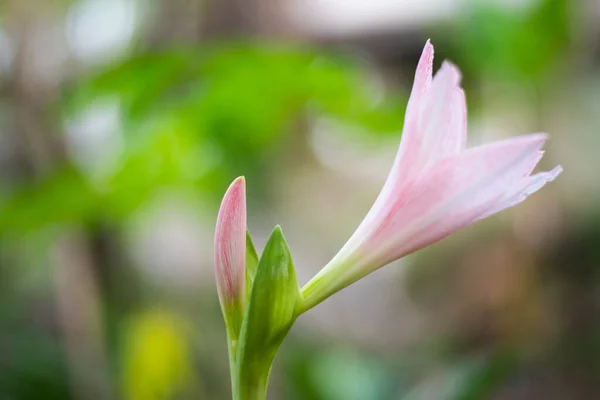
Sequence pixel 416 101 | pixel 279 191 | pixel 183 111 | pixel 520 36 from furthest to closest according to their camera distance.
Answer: pixel 279 191 → pixel 520 36 → pixel 183 111 → pixel 416 101

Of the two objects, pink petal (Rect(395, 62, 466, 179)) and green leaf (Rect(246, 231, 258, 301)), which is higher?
pink petal (Rect(395, 62, 466, 179))

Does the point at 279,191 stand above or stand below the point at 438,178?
above

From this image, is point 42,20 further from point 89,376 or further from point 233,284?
point 233,284

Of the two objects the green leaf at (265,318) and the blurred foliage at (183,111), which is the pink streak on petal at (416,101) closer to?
the green leaf at (265,318)

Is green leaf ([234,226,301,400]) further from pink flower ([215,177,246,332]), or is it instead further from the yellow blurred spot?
the yellow blurred spot

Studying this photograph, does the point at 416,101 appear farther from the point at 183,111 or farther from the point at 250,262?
the point at 183,111

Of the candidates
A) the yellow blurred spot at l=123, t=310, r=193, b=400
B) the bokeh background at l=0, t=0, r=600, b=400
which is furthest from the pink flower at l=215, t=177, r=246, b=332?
the yellow blurred spot at l=123, t=310, r=193, b=400

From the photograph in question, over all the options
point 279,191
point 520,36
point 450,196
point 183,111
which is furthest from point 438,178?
point 279,191
